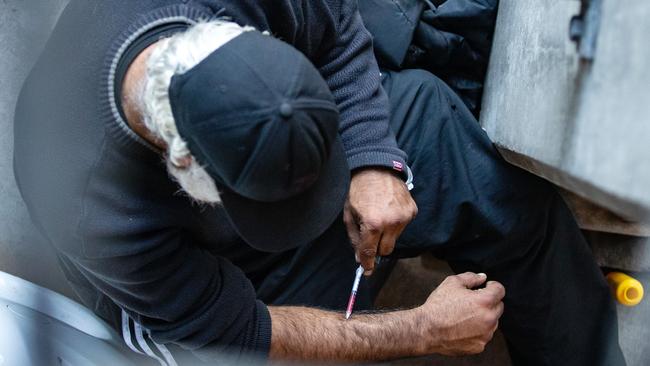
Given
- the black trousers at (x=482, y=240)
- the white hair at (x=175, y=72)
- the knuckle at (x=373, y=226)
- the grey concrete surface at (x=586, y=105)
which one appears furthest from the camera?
the black trousers at (x=482, y=240)

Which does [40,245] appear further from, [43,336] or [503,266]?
[503,266]

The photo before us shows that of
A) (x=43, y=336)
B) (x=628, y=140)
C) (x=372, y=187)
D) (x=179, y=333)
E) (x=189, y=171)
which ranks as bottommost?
(x=43, y=336)

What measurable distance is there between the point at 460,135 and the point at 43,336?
820mm

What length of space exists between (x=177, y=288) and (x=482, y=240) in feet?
1.84

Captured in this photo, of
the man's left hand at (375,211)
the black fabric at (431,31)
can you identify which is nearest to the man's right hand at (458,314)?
the man's left hand at (375,211)

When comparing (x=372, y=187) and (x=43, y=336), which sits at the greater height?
(x=372, y=187)

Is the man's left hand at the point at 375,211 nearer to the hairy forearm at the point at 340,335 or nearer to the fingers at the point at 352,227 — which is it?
the fingers at the point at 352,227

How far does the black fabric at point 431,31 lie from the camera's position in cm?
126

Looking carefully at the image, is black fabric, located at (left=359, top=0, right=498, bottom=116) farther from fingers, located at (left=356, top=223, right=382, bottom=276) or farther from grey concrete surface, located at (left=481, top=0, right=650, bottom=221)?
fingers, located at (left=356, top=223, right=382, bottom=276)

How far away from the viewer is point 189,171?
809mm

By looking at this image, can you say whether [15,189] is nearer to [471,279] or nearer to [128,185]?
[128,185]

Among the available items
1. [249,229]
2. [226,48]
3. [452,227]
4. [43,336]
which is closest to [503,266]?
[452,227]

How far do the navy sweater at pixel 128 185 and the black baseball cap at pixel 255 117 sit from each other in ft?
0.46

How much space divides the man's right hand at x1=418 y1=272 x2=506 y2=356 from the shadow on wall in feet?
2.46
